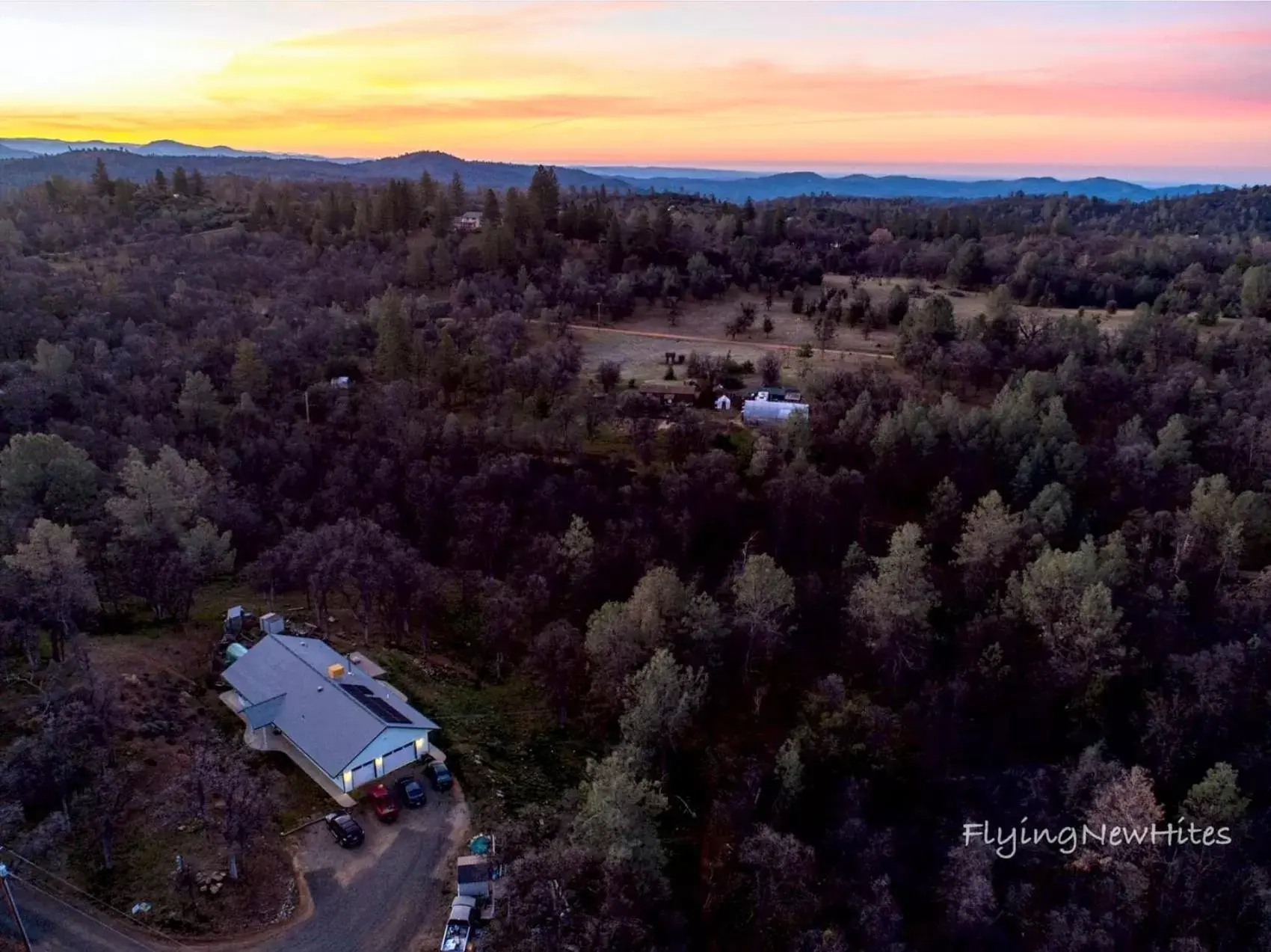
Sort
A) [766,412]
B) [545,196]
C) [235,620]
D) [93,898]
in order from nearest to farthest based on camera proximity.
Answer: [93,898] < [235,620] < [766,412] < [545,196]

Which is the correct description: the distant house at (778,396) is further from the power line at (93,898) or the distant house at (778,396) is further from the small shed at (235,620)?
the power line at (93,898)

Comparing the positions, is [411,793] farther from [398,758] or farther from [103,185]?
[103,185]

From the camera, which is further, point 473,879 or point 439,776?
point 439,776

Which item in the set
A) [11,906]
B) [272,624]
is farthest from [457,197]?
[11,906]

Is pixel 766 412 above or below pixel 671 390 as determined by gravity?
below

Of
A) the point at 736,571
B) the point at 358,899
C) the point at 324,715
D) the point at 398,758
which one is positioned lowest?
the point at 358,899

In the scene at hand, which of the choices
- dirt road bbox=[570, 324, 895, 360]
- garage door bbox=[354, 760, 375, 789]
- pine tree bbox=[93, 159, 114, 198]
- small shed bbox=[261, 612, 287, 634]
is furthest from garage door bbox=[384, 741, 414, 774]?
pine tree bbox=[93, 159, 114, 198]

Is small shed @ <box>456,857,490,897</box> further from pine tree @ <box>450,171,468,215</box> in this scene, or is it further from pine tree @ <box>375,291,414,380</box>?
pine tree @ <box>450,171,468,215</box>

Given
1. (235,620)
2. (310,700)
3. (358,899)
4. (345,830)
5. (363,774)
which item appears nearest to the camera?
(358,899)
